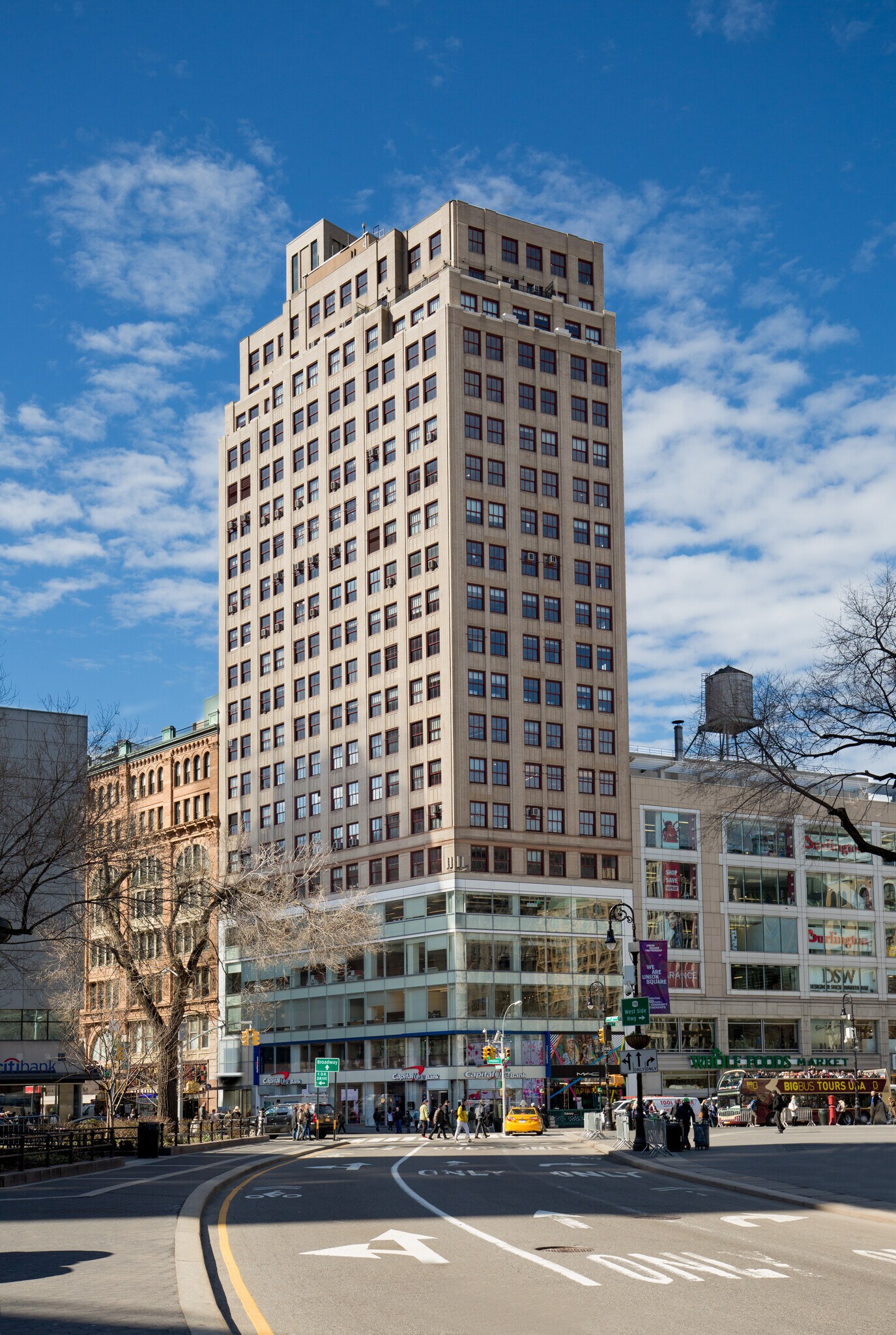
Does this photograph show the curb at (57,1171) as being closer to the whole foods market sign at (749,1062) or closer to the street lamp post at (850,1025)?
the street lamp post at (850,1025)

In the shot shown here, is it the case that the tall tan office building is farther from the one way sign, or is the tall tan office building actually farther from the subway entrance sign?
the one way sign

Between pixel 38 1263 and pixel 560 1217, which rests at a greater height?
pixel 38 1263

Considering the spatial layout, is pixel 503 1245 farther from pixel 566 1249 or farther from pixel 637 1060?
pixel 637 1060

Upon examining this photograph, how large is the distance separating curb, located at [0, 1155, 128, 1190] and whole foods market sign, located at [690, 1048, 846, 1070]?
64.4m

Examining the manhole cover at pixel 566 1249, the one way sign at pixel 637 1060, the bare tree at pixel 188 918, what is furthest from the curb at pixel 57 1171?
the manhole cover at pixel 566 1249

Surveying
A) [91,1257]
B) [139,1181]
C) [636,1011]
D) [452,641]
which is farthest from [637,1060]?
[452,641]

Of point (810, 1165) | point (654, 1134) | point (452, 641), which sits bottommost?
point (654, 1134)

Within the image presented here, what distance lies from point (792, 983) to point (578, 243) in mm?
53792

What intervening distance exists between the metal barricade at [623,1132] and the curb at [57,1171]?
1665 centimetres

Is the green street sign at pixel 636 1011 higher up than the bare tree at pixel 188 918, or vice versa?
the bare tree at pixel 188 918

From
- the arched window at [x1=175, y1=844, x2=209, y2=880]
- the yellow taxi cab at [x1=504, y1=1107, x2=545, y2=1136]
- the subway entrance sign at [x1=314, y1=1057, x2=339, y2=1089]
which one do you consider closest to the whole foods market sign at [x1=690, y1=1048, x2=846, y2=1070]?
the yellow taxi cab at [x1=504, y1=1107, x2=545, y2=1136]

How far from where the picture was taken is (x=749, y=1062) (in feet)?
330

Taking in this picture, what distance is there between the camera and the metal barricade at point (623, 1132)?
1922 inches

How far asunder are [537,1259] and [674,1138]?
93.1 feet
